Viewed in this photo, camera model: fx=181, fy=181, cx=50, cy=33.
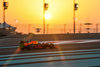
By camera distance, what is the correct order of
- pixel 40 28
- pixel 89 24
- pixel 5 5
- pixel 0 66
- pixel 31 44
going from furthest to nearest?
1. pixel 89 24
2. pixel 40 28
3. pixel 5 5
4. pixel 31 44
5. pixel 0 66

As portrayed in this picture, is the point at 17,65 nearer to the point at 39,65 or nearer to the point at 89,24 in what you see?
the point at 39,65

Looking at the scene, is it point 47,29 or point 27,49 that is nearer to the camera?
point 27,49

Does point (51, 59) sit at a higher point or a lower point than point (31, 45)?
lower

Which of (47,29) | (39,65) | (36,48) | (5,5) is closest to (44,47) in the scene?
(36,48)

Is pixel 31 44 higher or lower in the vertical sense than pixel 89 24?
lower

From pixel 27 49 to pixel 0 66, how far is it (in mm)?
5839

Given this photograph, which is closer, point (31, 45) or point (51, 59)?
point (51, 59)

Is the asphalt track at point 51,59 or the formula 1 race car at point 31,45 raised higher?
the formula 1 race car at point 31,45

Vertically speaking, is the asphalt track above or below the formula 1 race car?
below

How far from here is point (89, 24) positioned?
122 feet

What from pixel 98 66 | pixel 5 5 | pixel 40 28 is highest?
pixel 5 5

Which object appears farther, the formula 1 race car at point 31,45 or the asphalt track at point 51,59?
the formula 1 race car at point 31,45

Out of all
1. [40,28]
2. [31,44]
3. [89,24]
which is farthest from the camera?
[89,24]

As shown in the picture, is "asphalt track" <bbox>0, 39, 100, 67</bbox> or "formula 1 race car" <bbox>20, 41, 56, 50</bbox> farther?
"formula 1 race car" <bbox>20, 41, 56, 50</bbox>
